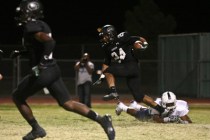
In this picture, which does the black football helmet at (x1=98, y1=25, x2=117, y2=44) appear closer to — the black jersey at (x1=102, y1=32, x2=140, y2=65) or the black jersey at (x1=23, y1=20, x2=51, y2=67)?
the black jersey at (x1=102, y1=32, x2=140, y2=65)

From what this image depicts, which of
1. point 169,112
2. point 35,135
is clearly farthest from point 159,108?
point 35,135

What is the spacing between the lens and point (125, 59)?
12.7 meters

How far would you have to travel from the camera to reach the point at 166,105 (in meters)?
12.1

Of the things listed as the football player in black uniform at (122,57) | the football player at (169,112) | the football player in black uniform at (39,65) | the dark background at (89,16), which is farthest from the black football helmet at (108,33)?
the dark background at (89,16)

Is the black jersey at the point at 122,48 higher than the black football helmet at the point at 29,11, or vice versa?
the black football helmet at the point at 29,11

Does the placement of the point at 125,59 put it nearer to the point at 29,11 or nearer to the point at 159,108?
the point at 159,108

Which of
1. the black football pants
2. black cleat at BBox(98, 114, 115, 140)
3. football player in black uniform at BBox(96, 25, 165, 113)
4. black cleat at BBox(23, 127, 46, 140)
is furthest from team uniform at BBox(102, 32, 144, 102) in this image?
the black football pants

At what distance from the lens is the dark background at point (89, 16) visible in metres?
53.8

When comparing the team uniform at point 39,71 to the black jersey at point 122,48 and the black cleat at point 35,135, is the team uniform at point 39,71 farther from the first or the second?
the black jersey at point 122,48

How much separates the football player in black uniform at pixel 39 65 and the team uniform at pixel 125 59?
146 inches

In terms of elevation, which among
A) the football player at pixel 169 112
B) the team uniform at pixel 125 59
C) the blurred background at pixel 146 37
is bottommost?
the blurred background at pixel 146 37

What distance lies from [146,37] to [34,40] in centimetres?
3564

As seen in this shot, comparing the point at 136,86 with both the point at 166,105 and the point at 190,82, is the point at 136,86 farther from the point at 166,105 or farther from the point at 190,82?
the point at 190,82

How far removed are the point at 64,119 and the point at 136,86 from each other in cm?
217
